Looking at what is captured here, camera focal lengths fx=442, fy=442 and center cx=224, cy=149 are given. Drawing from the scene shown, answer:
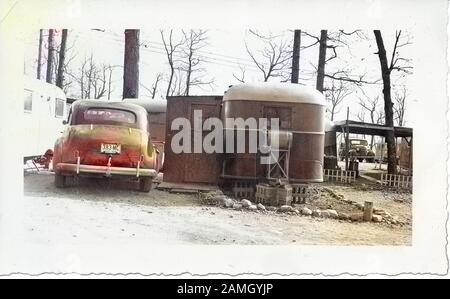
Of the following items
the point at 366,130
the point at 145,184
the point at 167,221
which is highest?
the point at 366,130

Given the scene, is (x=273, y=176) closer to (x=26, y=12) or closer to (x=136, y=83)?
(x=136, y=83)

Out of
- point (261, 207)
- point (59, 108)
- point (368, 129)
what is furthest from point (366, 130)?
point (59, 108)

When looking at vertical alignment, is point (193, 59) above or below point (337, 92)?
above

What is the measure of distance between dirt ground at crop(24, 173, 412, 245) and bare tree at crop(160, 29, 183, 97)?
0.51 m

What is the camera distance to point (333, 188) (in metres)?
2.02

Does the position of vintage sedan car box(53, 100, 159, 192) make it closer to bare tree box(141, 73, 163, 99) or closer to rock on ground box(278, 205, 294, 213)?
bare tree box(141, 73, 163, 99)

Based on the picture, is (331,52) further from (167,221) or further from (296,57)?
(167,221)

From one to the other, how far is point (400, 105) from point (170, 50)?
109 centimetres

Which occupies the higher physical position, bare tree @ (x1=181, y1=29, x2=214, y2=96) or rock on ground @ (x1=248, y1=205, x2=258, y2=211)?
bare tree @ (x1=181, y1=29, x2=214, y2=96)

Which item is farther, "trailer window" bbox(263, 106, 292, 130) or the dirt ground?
"trailer window" bbox(263, 106, 292, 130)

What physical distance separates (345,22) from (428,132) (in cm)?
64

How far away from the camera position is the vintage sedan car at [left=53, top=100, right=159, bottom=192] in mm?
1993

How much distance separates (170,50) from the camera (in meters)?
2.03

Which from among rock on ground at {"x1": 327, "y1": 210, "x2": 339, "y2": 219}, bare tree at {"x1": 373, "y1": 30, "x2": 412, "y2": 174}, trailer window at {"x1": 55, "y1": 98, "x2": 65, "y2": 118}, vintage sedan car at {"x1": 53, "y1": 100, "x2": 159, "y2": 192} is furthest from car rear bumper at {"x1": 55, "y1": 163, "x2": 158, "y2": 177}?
bare tree at {"x1": 373, "y1": 30, "x2": 412, "y2": 174}
